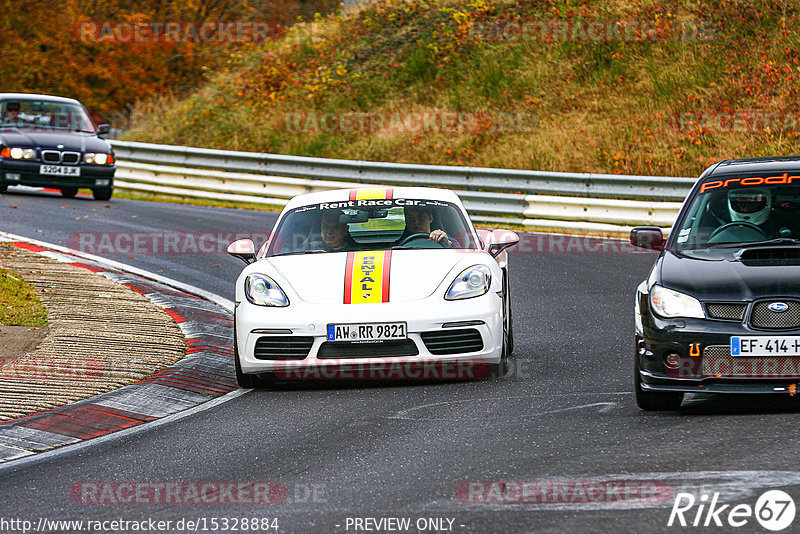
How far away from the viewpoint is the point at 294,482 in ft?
19.0

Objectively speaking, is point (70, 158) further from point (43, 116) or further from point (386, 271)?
point (386, 271)

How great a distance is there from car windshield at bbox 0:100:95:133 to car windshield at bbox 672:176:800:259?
1692cm

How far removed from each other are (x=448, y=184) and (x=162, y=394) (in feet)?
44.1

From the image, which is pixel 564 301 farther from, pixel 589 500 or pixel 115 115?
pixel 115 115

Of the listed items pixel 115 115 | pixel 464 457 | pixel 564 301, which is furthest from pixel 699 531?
pixel 115 115

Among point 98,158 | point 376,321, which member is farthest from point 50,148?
point 376,321

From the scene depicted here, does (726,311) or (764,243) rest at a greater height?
(764,243)

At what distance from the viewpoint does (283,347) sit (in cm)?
829

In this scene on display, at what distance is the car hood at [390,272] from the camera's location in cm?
834

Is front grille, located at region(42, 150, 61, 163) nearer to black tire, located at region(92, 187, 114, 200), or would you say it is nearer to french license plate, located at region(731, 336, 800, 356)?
black tire, located at region(92, 187, 114, 200)

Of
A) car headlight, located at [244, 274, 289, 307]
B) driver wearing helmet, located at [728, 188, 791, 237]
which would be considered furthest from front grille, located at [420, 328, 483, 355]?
driver wearing helmet, located at [728, 188, 791, 237]

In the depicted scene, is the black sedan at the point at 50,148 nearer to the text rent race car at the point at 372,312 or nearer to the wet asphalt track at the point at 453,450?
the text rent race car at the point at 372,312

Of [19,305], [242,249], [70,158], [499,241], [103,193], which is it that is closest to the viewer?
[242,249]

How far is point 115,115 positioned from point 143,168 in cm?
1219
